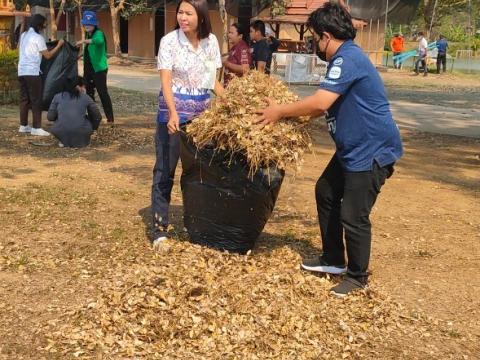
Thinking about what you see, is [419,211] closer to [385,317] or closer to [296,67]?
Answer: [385,317]

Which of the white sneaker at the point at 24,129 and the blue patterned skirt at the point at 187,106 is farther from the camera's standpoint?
the white sneaker at the point at 24,129

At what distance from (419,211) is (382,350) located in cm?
282

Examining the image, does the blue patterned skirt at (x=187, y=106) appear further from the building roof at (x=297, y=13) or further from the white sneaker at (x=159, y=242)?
the building roof at (x=297, y=13)

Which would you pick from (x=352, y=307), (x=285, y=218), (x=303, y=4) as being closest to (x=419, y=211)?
(x=285, y=218)

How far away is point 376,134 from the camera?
372 cm

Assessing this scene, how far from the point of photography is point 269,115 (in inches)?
153

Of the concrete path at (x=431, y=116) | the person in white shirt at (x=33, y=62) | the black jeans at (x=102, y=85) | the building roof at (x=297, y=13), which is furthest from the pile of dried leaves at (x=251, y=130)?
the building roof at (x=297, y=13)

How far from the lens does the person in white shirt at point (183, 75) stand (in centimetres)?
426

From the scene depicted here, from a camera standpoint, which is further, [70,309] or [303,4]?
[303,4]

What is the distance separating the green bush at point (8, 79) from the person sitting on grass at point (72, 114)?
14.3 ft

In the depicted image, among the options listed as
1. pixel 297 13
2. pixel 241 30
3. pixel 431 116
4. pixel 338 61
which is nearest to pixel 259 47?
pixel 241 30

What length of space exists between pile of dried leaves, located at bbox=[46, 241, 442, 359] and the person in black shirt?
452cm

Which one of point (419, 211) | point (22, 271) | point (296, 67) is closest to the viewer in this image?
point (22, 271)

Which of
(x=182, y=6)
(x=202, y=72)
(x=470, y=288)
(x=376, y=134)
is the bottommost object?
(x=470, y=288)
